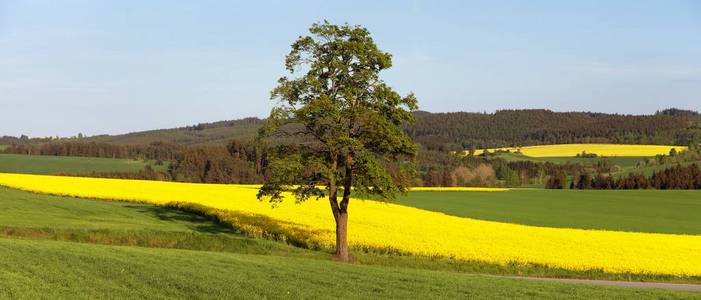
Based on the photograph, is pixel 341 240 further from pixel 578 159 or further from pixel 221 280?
pixel 578 159

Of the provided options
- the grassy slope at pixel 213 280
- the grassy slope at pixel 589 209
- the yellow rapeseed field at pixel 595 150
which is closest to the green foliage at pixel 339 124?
the grassy slope at pixel 213 280

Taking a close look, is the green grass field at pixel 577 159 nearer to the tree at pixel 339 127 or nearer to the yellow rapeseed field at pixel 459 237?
the yellow rapeseed field at pixel 459 237

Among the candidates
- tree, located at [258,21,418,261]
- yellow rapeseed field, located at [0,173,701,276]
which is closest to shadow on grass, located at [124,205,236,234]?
yellow rapeseed field, located at [0,173,701,276]

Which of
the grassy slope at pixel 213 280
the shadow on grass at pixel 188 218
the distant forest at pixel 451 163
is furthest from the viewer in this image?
the distant forest at pixel 451 163

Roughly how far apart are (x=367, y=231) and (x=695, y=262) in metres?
18.1

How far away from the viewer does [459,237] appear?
120 ft

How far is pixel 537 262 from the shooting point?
30000 millimetres

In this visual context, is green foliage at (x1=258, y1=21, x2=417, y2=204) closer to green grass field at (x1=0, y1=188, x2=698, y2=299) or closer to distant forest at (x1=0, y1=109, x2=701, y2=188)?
green grass field at (x1=0, y1=188, x2=698, y2=299)

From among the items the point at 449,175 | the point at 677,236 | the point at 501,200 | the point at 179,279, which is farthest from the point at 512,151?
the point at 179,279

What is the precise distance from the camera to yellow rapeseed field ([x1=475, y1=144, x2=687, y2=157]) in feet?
501

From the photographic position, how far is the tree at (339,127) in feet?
90.3

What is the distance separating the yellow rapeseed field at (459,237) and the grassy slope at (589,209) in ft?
19.7

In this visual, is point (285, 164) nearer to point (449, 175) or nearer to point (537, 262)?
point (537, 262)

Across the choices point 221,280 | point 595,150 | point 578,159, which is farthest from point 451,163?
point 221,280
